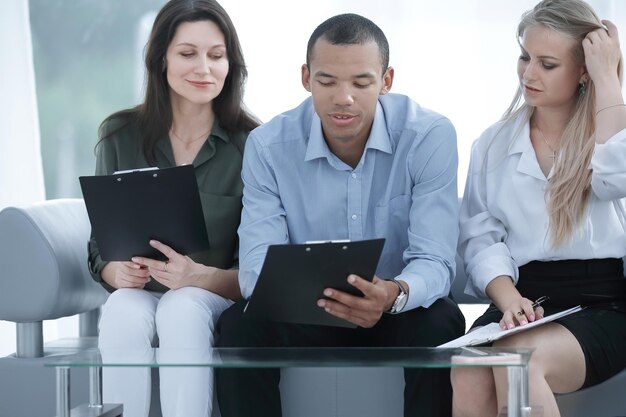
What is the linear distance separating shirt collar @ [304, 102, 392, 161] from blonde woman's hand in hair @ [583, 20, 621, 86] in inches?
19.0

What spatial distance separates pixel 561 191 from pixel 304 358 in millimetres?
866

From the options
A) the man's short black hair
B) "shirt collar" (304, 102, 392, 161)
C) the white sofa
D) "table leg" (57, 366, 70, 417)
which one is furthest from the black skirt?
"table leg" (57, 366, 70, 417)

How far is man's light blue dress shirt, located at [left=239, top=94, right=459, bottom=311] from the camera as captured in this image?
2.32 metres

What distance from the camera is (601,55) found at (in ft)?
7.41

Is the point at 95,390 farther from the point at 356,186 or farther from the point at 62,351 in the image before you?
the point at 356,186

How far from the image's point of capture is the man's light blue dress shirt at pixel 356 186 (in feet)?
7.61

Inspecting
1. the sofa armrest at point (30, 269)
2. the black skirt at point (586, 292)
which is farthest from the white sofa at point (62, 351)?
the black skirt at point (586, 292)

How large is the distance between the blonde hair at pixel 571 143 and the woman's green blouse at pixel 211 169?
2.56ft

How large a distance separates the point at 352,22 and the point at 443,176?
41 cm

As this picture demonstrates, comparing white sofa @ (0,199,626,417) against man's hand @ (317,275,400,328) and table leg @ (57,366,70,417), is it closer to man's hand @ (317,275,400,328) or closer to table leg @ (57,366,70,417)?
man's hand @ (317,275,400,328)

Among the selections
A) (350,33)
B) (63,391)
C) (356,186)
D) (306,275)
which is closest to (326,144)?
(356,186)

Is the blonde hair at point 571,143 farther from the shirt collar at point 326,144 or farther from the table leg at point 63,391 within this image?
the table leg at point 63,391

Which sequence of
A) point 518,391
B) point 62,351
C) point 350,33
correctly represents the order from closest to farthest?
point 518,391 → point 350,33 → point 62,351

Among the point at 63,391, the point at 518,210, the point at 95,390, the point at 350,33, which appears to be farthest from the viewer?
the point at 518,210
